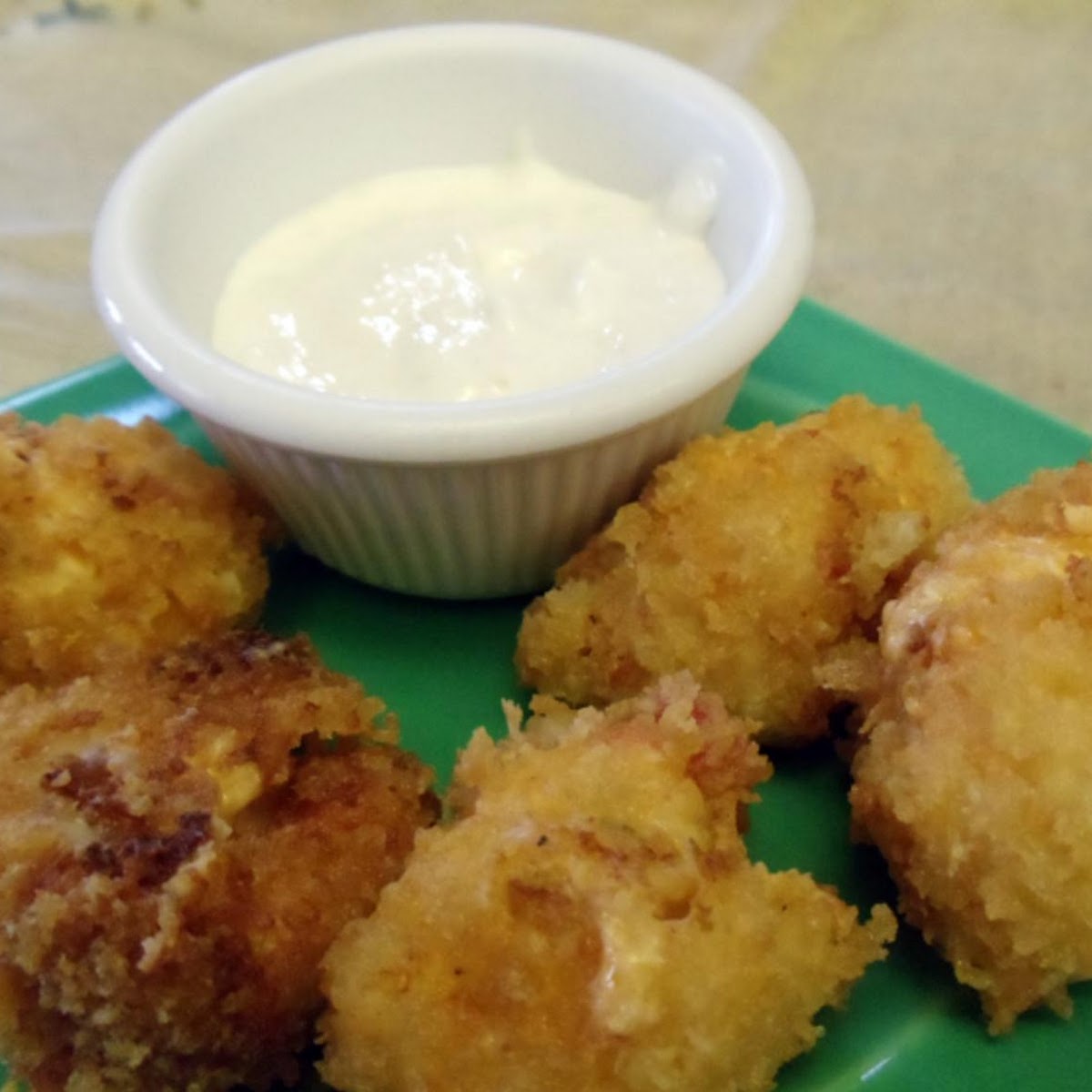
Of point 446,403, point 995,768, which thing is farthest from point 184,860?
point 995,768

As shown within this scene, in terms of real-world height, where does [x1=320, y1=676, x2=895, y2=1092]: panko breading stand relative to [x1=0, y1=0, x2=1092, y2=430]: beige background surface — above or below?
above

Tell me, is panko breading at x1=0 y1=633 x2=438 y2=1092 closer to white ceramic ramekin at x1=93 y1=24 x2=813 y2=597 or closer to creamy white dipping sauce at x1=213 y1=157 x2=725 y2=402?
white ceramic ramekin at x1=93 y1=24 x2=813 y2=597

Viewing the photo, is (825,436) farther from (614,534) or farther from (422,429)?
(422,429)

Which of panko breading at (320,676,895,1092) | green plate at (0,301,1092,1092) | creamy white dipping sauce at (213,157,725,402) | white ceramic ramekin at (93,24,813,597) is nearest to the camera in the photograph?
panko breading at (320,676,895,1092)

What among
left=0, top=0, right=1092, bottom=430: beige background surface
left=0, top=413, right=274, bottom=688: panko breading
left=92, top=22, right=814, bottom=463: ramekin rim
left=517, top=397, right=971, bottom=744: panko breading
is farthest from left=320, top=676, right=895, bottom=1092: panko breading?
left=0, top=0, right=1092, bottom=430: beige background surface

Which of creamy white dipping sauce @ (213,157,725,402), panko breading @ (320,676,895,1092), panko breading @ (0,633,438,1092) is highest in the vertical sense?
creamy white dipping sauce @ (213,157,725,402)

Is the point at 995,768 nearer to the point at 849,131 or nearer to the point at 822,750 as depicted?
the point at 822,750

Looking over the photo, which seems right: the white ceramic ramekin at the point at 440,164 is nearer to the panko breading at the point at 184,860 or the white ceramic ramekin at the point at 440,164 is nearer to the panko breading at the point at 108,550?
the panko breading at the point at 108,550
